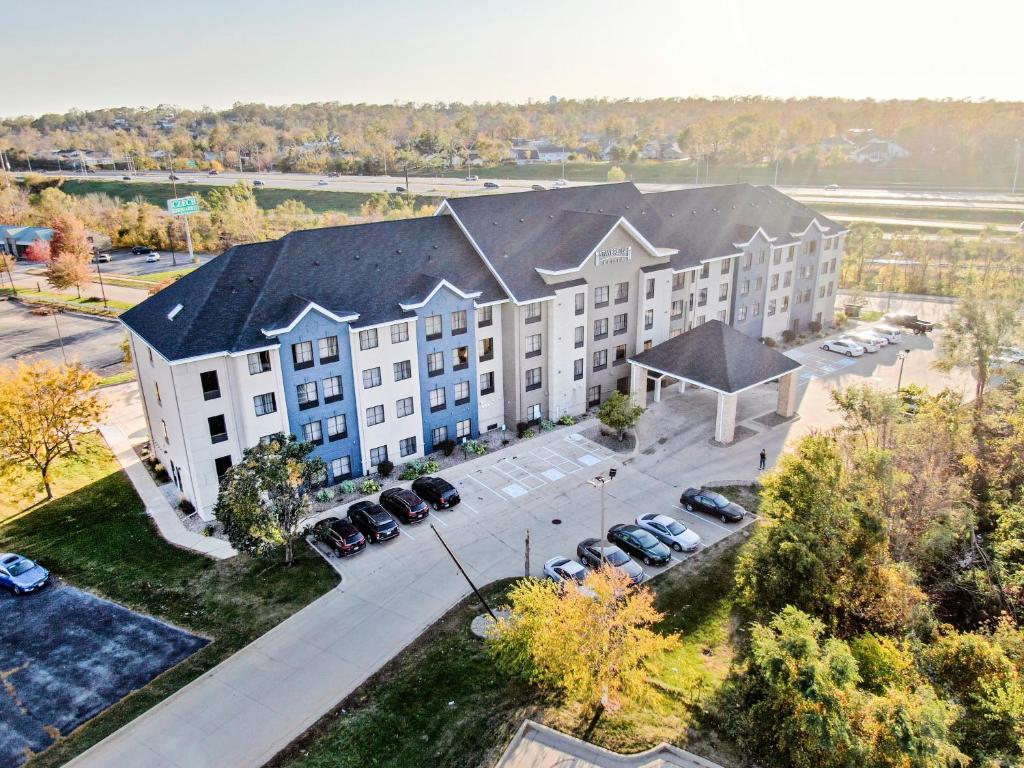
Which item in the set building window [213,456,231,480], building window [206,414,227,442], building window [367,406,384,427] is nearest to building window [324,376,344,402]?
building window [367,406,384,427]

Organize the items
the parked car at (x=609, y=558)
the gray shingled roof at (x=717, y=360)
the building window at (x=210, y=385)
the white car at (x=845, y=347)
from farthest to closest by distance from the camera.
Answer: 1. the white car at (x=845, y=347)
2. the gray shingled roof at (x=717, y=360)
3. the building window at (x=210, y=385)
4. the parked car at (x=609, y=558)

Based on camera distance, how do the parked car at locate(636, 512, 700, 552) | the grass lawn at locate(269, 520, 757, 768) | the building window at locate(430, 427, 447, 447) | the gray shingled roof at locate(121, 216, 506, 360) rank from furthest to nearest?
1. the building window at locate(430, 427, 447, 447)
2. the gray shingled roof at locate(121, 216, 506, 360)
3. the parked car at locate(636, 512, 700, 552)
4. the grass lawn at locate(269, 520, 757, 768)

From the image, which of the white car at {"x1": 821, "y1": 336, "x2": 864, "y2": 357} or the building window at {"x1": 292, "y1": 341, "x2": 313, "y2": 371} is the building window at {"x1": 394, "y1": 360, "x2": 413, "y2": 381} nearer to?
the building window at {"x1": 292, "y1": 341, "x2": 313, "y2": 371}

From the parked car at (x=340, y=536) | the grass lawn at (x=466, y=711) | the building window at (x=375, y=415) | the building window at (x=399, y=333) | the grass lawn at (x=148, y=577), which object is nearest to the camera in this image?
the grass lawn at (x=466, y=711)

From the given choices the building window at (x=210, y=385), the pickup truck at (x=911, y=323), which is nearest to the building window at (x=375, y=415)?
the building window at (x=210, y=385)

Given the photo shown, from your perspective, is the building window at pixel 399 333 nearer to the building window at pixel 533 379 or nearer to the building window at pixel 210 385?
the building window at pixel 533 379

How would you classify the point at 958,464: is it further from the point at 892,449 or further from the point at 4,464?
the point at 4,464
